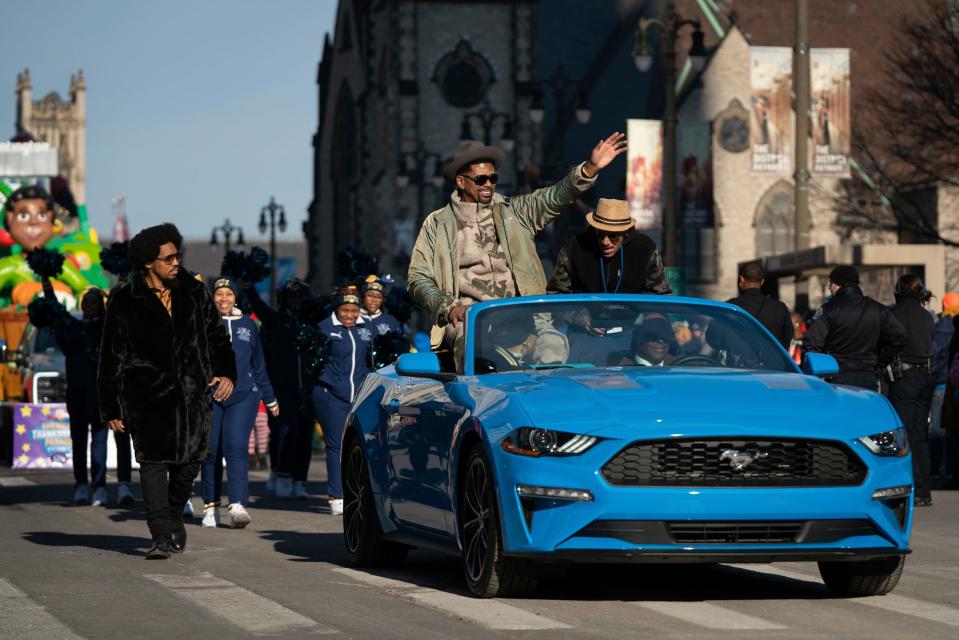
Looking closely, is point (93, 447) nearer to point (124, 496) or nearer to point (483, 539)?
point (124, 496)

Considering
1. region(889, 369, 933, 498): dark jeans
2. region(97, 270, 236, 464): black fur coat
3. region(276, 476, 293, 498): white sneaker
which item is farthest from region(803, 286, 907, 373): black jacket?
region(97, 270, 236, 464): black fur coat

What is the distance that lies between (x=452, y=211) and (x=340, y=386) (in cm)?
542

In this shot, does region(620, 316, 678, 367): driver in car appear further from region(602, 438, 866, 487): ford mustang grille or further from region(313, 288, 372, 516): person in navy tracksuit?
region(313, 288, 372, 516): person in navy tracksuit

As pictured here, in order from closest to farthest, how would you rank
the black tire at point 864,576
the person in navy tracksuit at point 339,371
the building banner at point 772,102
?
1. the black tire at point 864,576
2. the person in navy tracksuit at point 339,371
3. the building banner at point 772,102

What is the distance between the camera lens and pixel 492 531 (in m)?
9.21

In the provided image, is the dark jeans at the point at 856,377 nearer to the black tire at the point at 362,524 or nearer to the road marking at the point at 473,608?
the black tire at the point at 362,524

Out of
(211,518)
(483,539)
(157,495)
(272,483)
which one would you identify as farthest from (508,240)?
(272,483)

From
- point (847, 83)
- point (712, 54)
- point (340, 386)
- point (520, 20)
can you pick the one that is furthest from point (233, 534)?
point (520, 20)

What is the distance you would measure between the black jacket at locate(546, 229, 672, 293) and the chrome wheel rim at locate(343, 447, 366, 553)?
162cm

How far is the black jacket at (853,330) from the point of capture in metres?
16.8

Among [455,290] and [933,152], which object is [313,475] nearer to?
[455,290]

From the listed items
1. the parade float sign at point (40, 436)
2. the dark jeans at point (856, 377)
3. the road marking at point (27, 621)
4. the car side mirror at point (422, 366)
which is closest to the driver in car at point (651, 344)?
the car side mirror at point (422, 366)

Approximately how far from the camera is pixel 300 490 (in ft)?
65.6

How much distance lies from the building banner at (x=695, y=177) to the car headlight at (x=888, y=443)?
50828mm
